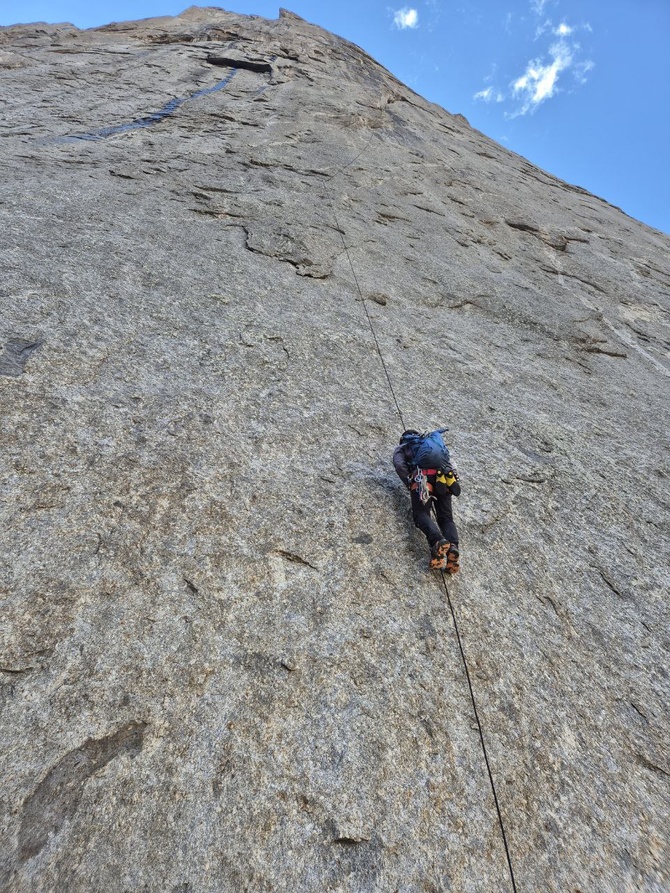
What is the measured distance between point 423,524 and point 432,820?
183cm

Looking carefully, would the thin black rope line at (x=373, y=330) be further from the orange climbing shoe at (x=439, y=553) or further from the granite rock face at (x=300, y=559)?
the orange climbing shoe at (x=439, y=553)

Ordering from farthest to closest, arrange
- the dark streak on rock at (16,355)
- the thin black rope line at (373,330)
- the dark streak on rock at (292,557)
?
the thin black rope line at (373,330)
the dark streak on rock at (16,355)
the dark streak on rock at (292,557)

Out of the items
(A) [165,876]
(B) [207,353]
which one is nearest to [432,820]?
(A) [165,876]

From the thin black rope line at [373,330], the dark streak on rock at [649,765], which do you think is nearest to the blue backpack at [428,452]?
the thin black rope line at [373,330]

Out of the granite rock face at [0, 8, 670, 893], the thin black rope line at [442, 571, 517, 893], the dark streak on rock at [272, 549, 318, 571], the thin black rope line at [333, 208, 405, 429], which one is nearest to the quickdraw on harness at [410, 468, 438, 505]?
the granite rock face at [0, 8, 670, 893]

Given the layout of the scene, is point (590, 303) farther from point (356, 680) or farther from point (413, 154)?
point (356, 680)

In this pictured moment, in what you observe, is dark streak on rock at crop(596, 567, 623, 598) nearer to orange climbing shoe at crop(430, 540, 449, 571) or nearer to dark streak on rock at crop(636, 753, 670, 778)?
dark streak on rock at crop(636, 753, 670, 778)

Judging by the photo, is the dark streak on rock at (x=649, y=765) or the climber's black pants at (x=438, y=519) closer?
the dark streak on rock at (x=649, y=765)

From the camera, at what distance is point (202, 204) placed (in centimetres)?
787

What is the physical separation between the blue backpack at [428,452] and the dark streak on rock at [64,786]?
8.35 feet

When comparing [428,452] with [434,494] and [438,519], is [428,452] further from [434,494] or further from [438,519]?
[438,519]

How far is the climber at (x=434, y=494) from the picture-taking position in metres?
3.68

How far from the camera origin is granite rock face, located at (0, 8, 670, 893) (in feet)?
7.98

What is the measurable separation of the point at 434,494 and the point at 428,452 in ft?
1.10
